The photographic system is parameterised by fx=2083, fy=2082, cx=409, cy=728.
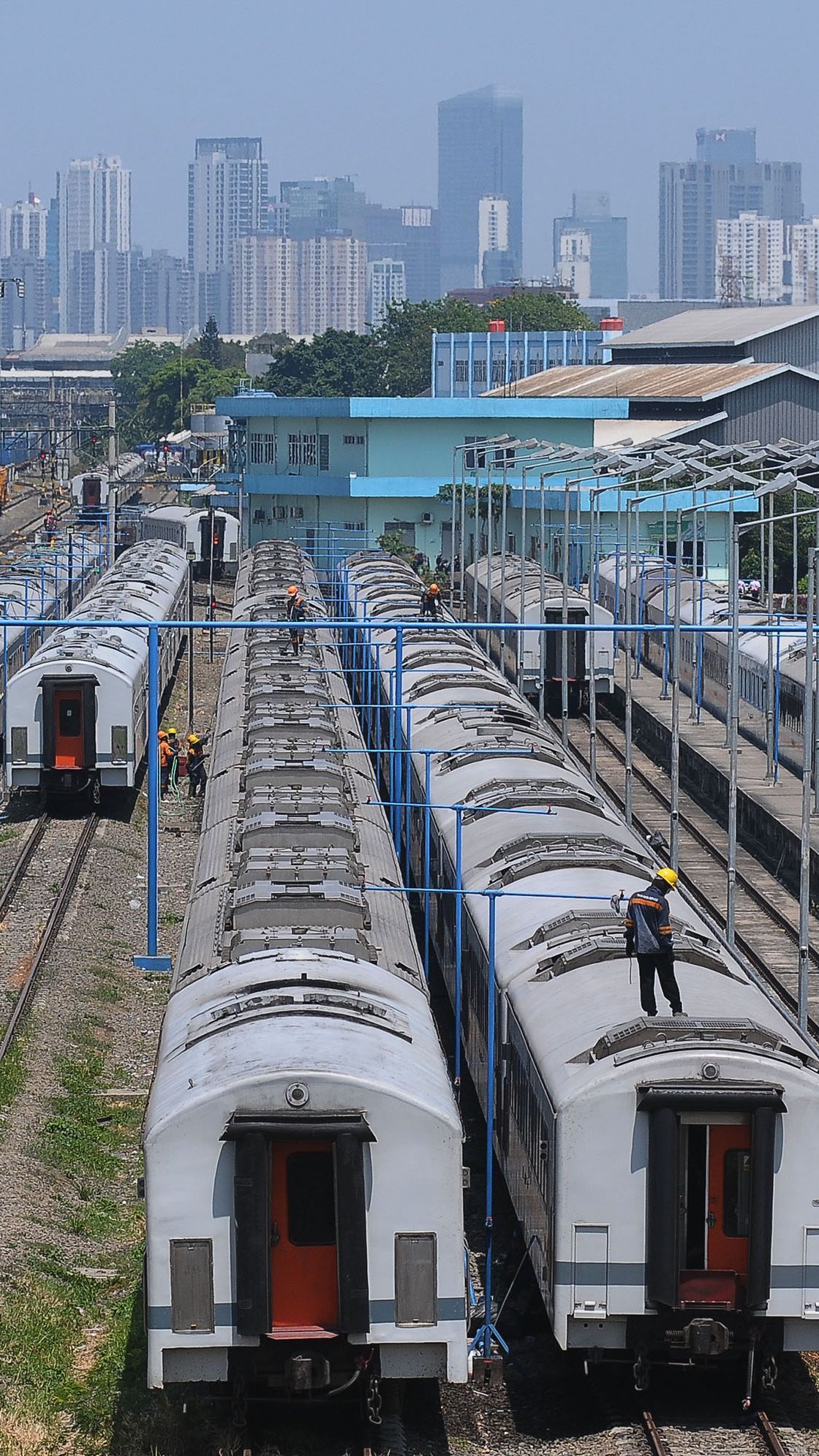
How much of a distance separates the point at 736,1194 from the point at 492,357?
11239 centimetres

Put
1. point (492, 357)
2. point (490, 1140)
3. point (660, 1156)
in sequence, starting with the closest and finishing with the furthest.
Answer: point (660, 1156)
point (490, 1140)
point (492, 357)

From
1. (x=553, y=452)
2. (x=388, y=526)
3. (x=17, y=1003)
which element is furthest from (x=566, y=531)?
(x=388, y=526)

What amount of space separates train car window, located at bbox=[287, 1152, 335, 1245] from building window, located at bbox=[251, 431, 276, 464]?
6514 cm

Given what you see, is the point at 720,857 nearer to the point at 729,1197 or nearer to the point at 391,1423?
the point at 729,1197

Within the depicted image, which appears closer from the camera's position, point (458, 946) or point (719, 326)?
point (458, 946)

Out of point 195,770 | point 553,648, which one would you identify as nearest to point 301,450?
point 553,648

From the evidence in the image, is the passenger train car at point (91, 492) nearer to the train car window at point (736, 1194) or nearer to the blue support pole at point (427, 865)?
the blue support pole at point (427, 865)

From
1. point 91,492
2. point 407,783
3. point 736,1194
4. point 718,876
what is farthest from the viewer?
point 91,492

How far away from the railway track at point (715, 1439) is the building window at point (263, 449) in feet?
213

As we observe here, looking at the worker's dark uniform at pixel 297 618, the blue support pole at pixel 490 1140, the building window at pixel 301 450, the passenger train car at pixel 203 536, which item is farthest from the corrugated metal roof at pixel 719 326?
the blue support pole at pixel 490 1140

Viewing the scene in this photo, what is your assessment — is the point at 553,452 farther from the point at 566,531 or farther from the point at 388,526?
the point at 388,526

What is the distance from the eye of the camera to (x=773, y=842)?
36125mm

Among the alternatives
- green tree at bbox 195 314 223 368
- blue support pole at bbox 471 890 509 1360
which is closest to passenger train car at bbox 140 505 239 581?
blue support pole at bbox 471 890 509 1360

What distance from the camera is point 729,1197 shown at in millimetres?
14352
